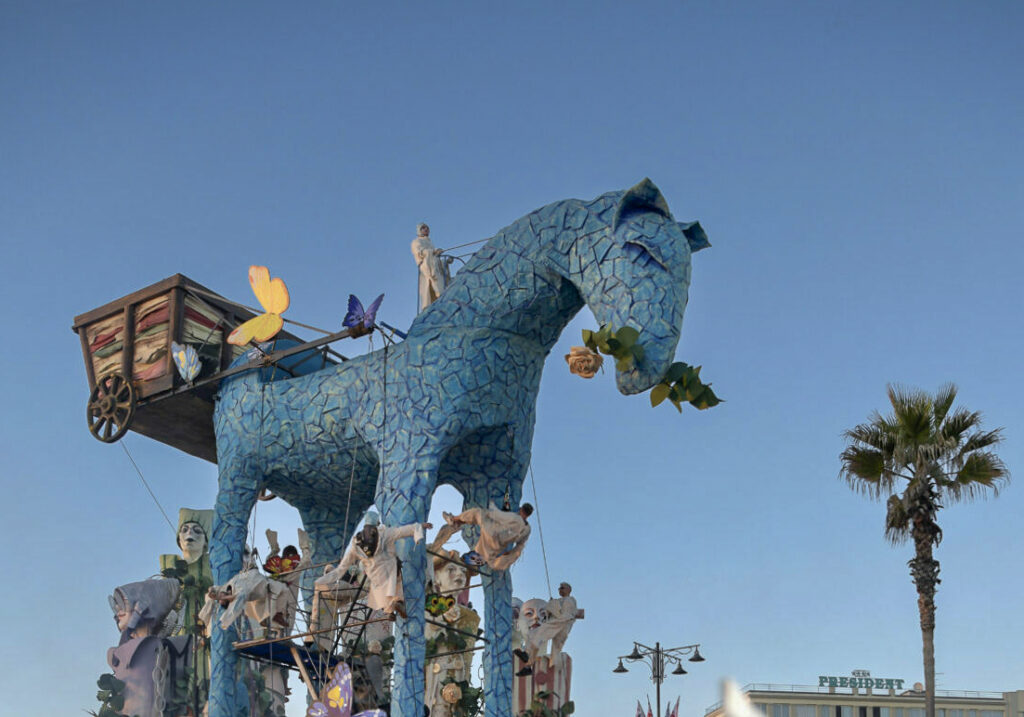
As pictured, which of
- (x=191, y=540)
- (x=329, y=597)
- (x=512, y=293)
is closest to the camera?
(x=512, y=293)

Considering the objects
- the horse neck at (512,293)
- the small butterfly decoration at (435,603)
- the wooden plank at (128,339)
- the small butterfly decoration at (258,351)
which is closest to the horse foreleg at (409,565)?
the small butterfly decoration at (435,603)

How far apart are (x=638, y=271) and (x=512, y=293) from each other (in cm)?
146

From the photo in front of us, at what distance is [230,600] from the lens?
13484 mm

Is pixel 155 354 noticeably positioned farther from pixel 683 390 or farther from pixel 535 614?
pixel 683 390

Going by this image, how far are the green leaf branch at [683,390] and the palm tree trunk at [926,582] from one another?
5.02 m

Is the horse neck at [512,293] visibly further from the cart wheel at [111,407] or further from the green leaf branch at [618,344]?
the cart wheel at [111,407]

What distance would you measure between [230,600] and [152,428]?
11.7ft

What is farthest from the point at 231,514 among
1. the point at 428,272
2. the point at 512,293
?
the point at 512,293

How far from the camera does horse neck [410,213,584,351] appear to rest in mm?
12703

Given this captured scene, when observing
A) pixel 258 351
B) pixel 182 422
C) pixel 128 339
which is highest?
pixel 128 339

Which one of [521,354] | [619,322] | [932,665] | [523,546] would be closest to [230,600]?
[523,546]

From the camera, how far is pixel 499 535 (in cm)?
1245

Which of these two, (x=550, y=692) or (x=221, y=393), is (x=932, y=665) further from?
(x=221, y=393)

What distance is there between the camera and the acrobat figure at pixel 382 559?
11.9m
